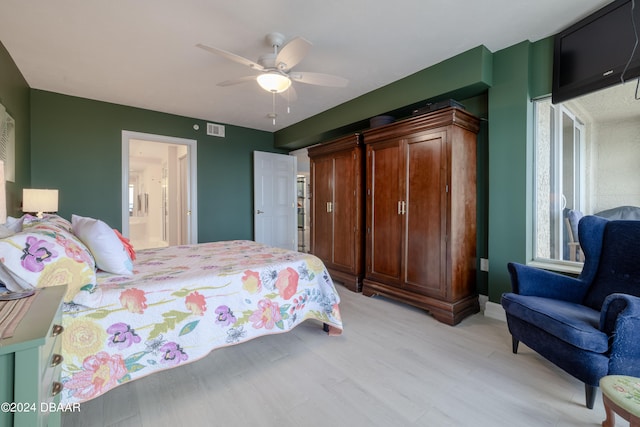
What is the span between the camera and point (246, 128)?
5.11 meters

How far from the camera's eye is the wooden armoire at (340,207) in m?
3.56

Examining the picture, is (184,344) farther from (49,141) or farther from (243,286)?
(49,141)

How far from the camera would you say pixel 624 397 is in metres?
1.07

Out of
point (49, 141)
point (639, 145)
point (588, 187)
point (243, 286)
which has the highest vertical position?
point (49, 141)

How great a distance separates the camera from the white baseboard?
267 centimetres

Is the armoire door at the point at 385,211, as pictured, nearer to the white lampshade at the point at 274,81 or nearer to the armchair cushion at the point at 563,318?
the armchair cushion at the point at 563,318

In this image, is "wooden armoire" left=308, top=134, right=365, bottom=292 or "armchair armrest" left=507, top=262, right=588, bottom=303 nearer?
"armchair armrest" left=507, top=262, right=588, bottom=303

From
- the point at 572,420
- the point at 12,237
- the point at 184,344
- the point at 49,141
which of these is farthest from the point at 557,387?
the point at 49,141

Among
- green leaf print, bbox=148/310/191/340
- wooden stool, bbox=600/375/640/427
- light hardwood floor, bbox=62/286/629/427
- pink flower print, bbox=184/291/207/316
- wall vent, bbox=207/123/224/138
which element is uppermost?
wall vent, bbox=207/123/224/138

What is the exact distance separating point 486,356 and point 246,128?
483cm

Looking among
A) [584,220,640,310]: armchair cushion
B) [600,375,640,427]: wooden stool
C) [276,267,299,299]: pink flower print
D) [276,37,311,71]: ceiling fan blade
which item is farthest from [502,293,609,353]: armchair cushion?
[276,37,311,71]: ceiling fan blade

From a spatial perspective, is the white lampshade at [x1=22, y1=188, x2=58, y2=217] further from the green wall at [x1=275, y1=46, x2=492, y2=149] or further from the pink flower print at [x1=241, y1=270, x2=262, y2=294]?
the green wall at [x1=275, y1=46, x2=492, y2=149]

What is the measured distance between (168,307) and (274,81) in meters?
1.88

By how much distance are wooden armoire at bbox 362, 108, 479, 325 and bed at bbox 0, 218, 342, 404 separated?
3.46 ft
